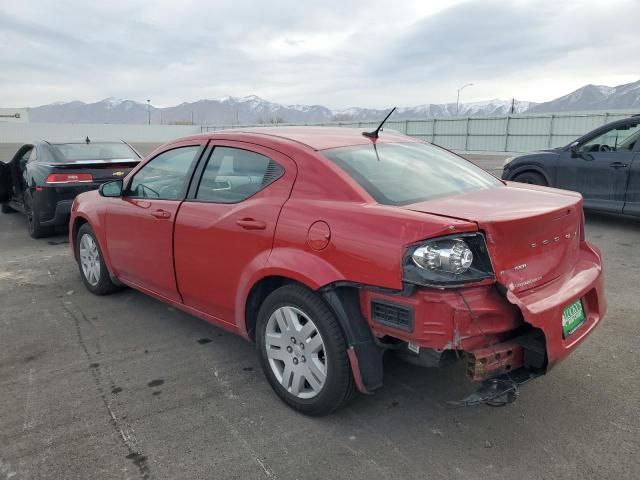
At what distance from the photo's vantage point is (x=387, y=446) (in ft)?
8.57

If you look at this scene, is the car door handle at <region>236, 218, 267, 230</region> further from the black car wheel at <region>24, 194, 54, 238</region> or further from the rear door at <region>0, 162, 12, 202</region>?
the rear door at <region>0, 162, 12, 202</region>

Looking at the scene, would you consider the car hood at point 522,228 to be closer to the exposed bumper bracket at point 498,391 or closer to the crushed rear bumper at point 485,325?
the crushed rear bumper at point 485,325

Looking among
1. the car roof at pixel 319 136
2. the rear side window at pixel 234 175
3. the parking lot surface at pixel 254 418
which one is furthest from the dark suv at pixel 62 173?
the rear side window at pixel 234 175

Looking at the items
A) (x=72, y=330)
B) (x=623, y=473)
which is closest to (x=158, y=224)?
(x=72, y=330)

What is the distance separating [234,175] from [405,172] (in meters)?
1.11

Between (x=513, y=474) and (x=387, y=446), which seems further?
(x=387, y=446)

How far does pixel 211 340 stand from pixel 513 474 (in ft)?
7.77

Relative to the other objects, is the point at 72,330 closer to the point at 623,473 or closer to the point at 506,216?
the point at 506,216

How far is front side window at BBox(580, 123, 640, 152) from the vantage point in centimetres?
735

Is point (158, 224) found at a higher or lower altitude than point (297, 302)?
higher

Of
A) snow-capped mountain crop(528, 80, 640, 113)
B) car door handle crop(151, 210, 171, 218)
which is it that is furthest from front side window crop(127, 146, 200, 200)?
snow-capped mountain crop(528, 80, 640, 113)

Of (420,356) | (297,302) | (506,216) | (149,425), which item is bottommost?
(149,425)

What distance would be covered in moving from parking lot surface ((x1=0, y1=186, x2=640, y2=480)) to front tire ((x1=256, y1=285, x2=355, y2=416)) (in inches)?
5.8

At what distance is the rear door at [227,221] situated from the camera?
3.02 metres
